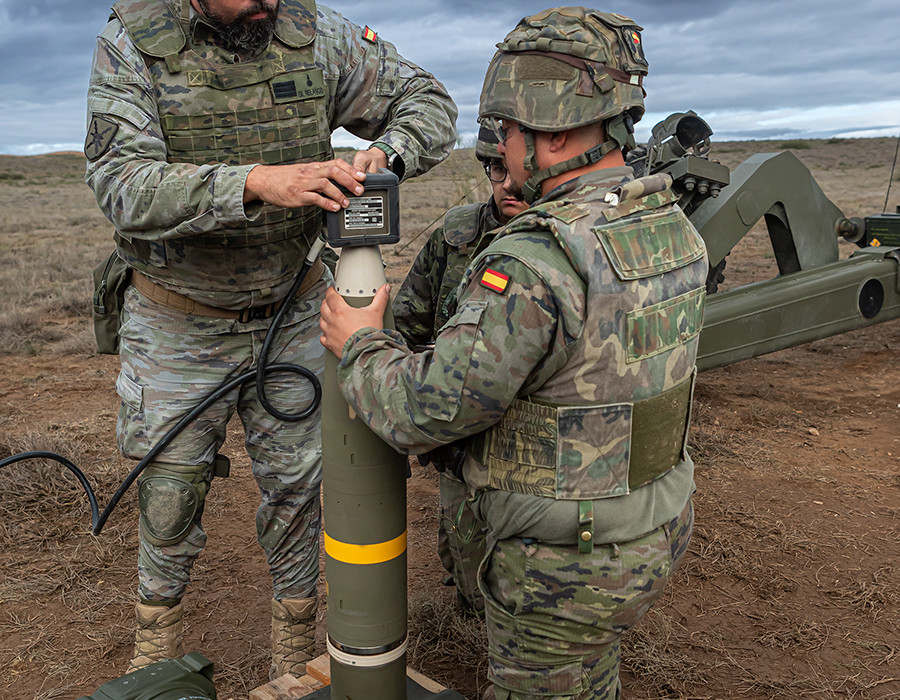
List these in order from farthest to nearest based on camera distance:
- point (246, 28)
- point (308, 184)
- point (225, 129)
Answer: point (225, 129) < point (246, 28) < point (308, 184)

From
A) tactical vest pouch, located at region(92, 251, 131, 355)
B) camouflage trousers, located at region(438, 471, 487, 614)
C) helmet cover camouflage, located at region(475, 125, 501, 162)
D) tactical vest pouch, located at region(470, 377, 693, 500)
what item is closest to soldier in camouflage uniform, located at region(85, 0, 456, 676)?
tactical vest pouch, located at region(92, 251, 131, 355)

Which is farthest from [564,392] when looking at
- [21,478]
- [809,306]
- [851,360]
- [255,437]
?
[851,360]

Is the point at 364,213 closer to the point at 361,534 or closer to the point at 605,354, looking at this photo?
the point at 605,354

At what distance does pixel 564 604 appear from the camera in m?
2.17

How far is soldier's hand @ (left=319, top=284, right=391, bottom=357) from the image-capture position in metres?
2.29

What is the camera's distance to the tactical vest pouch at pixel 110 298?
3.21 metres

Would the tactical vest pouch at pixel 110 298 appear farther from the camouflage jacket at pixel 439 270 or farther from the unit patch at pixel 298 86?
the camouflage jacket at pixel 439 270

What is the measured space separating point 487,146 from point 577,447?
5.99 ft

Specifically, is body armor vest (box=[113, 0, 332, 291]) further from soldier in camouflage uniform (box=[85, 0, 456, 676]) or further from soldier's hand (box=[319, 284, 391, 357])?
soldier's hand (box=[319, 284, 391, 357])

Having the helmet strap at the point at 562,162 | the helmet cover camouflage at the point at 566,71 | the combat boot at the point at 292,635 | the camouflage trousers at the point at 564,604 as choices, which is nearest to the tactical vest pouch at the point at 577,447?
the camouflage trousers at the point at 564,604

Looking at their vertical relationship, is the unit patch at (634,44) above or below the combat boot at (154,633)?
above

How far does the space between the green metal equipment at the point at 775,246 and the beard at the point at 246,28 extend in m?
3.27

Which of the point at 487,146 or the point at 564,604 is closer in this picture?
the point at 564,604

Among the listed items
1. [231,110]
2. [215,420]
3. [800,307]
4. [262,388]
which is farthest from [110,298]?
[800,307]
